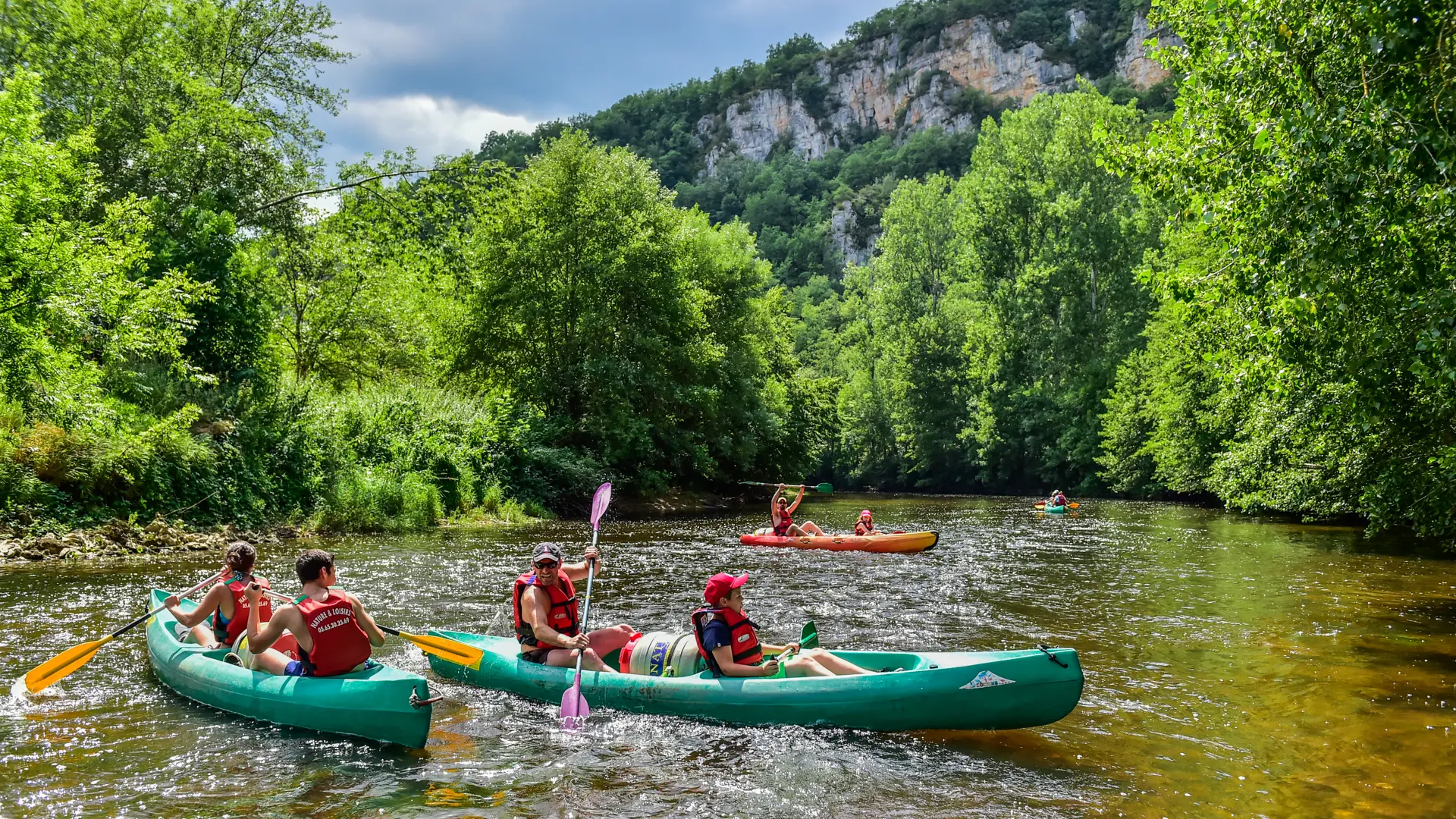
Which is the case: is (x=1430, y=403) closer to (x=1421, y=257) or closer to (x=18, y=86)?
(x=1421, y=257)

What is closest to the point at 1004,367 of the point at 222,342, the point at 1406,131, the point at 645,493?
the point at 645,493

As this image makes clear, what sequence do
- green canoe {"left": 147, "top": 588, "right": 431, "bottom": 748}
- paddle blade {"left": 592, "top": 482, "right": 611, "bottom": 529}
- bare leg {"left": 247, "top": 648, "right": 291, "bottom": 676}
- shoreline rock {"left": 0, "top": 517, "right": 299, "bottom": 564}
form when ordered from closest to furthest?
1. green canoe {"left": 147, "top": 588, "right": 431, "bottom": 748}
2. bare leg {"left": 247, "top": 648, "right": 291, "bottom": 676}
3. paddle blade {"left": 592, "top": 482, "right": 611, "bottom": 529}
4. shoreline rock {"left": 0, "top": 517, "right": 299, "bottom": 564}

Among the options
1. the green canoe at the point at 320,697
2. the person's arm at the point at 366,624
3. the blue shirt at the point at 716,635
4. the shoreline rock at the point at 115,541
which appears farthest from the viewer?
the shoreline rock at the point at 115,541

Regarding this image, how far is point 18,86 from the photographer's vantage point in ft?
39.7

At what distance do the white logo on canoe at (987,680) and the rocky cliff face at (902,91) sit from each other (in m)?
79.2

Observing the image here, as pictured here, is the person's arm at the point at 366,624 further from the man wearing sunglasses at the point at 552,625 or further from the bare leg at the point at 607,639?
the bare leg at the point at 607,639

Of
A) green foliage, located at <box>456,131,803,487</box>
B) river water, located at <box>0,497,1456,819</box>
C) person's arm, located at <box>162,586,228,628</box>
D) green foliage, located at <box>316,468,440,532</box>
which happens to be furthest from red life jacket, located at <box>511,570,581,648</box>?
green foliage, located at <box>456,131,803,487</box>

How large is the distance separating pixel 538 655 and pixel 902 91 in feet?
353

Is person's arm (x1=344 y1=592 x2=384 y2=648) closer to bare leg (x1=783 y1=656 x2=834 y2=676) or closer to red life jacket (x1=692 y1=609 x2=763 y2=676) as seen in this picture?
red life jacket (x1=692 y1=609 x2=763 y2=676)

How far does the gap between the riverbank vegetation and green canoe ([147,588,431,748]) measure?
6.59m

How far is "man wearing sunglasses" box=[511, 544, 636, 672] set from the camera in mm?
6648

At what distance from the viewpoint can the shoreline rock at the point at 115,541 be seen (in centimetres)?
1135

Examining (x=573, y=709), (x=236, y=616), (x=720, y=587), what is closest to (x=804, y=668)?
(x=720, y=587)

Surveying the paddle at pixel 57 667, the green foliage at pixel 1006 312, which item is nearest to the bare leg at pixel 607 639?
the paddle at pixel 57 667
